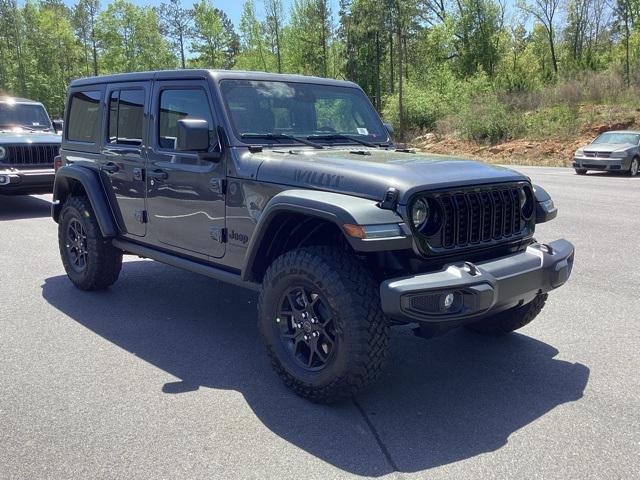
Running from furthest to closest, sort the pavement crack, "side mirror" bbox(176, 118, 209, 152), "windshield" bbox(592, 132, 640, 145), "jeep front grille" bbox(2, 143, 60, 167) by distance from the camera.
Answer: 1. "windshield" bbox(592, 132, 640, 145)
2. "jeep front grille" bbox(2, 143, 60, 167)
3. "side mirror" bbox(176, 118, 209, 152)
4. the pavement crack


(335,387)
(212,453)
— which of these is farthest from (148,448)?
(335,387)

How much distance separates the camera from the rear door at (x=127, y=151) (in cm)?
518

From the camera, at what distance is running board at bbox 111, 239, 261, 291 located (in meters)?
4.31

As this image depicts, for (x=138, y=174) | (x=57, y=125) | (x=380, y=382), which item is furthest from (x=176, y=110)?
(x=57, y=125)

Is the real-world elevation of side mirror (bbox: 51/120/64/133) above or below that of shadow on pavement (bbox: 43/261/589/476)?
above

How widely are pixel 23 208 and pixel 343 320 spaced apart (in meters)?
10.5

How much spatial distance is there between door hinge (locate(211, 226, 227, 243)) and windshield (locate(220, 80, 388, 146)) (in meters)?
0.66

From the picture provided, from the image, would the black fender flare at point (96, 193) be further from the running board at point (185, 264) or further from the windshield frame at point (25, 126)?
the windshield frame at point (25, 126)

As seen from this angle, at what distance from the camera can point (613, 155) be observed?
2014 cm

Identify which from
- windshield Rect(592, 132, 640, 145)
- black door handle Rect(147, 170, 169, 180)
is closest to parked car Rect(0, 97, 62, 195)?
black door handle Rect(147, 170, 169, 180)

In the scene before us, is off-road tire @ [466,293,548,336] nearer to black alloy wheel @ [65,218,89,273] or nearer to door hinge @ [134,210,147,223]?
door hinge @ [134,210,147,223]

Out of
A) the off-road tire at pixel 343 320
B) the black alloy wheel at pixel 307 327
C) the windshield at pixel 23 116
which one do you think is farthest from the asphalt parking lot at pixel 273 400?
the windshield at pixel 23 116

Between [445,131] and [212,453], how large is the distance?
41.7 metres

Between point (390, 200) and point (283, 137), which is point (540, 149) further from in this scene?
point (390, 200)
